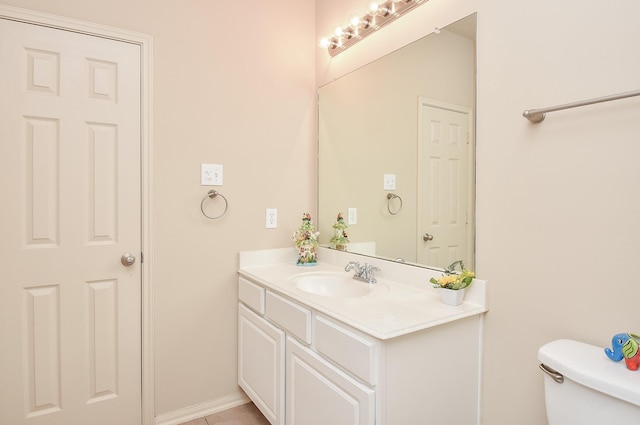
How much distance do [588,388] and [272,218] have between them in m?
1.68

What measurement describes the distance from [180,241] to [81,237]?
1.48 feet

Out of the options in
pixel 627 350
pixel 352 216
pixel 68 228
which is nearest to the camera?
pixel 627 350

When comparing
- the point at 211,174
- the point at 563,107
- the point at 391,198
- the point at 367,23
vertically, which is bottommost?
the point at 391,198

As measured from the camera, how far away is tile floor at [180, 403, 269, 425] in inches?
78.0

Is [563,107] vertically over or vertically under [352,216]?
over

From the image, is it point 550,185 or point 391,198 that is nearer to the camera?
point 550,185

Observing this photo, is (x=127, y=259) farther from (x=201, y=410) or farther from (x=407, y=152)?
(x=407, y=152)

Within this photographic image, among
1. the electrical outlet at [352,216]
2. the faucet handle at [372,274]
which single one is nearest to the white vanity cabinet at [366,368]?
the faucet handle at [372,274]

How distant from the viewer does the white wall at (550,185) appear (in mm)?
1058

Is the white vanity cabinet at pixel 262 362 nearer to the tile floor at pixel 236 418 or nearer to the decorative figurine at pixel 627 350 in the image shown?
the tile floor at pixel 236 418

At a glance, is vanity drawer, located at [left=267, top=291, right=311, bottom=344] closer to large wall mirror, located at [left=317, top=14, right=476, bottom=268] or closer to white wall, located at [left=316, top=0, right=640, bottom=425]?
large wall mirror, located at [left=317, top=14, right=476, bottom=268]

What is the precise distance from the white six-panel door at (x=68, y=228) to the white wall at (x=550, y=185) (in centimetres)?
163

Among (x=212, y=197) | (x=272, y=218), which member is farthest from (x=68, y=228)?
(x=272, y=218)

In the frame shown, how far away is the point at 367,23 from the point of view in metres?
1.93
